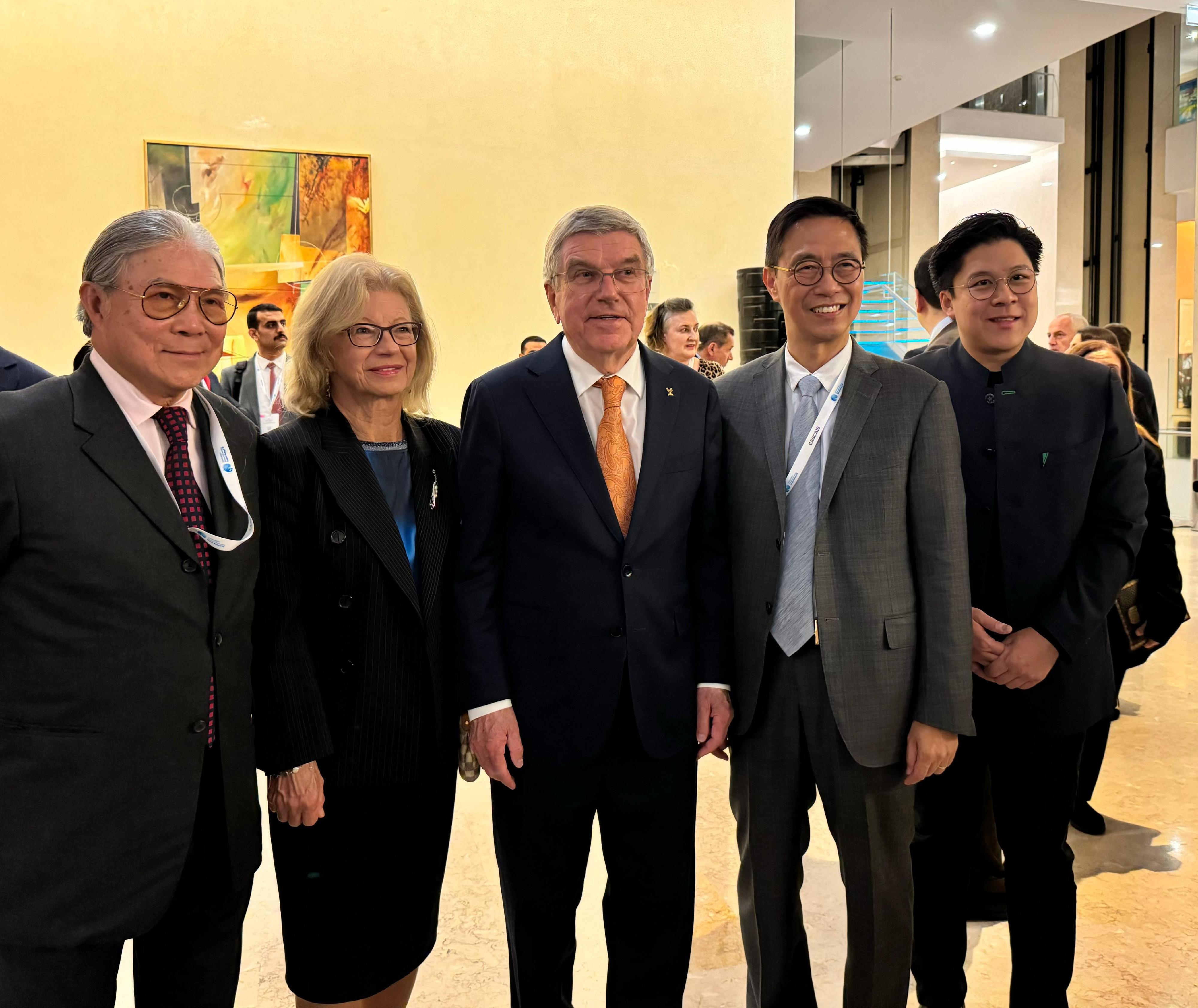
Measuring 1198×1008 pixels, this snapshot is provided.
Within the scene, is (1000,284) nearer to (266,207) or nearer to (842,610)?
(842,610)

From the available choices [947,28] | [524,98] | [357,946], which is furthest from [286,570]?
[947,28]

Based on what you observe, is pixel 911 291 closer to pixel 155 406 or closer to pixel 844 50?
pixel 844 50

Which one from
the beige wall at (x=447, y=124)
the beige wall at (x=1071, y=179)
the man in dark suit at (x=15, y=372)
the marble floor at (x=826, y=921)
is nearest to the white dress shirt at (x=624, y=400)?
the marble floor at (x=826, y=921)

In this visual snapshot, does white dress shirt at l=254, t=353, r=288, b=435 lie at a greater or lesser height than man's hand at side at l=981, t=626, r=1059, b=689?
greater

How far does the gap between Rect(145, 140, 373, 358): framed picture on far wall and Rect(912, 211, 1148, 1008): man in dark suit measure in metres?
7.47

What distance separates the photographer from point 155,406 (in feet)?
5.38

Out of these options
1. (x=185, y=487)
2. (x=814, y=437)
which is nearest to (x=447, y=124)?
(x=814, y=437)

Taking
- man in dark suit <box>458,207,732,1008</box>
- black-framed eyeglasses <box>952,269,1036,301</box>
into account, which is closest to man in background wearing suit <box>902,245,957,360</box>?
black-framed eyeglasses <box>952,269,1036,301</box>

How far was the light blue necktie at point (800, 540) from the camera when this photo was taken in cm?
202

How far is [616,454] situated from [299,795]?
3.12 feet

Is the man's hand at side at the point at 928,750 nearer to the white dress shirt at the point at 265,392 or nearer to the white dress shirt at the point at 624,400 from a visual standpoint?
the white dress shirt at the point at 624,400

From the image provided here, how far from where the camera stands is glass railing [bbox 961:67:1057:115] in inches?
644

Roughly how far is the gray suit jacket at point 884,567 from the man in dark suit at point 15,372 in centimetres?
204

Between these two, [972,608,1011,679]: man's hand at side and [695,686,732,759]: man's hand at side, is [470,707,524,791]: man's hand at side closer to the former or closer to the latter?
[695,686,732,759]: man's hand at side
